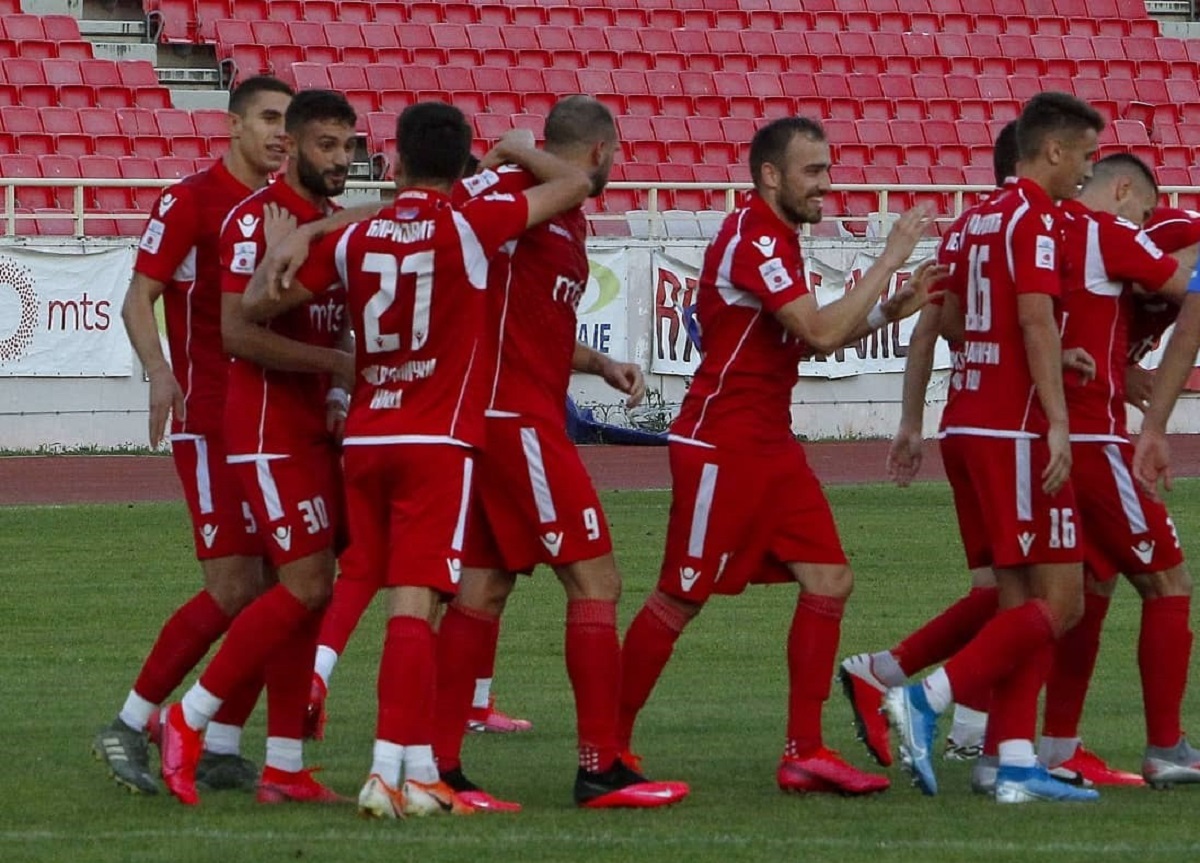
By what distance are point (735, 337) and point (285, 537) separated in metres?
1.53

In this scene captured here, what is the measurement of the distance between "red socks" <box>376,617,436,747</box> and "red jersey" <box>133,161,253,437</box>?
1.21 metres

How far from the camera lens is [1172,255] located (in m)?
7.36

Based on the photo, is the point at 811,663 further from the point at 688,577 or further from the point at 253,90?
the point at 253,90

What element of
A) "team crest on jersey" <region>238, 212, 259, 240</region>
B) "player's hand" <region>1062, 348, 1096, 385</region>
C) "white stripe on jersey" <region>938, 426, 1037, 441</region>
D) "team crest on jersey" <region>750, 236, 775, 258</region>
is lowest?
"white stripe on jersey" <region>938, 426, 1037, 441</region>

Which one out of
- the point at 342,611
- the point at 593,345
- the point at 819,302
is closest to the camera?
the point at 342,611

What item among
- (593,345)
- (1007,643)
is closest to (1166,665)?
(1007,643)

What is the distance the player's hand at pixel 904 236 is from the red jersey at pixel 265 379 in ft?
5.70

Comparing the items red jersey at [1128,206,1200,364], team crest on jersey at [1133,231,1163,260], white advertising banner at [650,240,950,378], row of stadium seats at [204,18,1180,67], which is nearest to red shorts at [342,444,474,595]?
team crest on jersey at [1133,231,1163,260]

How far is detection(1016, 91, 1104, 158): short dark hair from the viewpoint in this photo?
6.82m

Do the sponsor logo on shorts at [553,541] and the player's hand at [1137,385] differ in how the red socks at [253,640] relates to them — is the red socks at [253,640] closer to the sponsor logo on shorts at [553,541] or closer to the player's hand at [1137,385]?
the sponsor logo on shorts at [553,541]

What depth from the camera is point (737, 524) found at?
699 centimetres

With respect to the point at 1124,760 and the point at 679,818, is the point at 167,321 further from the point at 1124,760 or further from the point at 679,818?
the point at 1124,760

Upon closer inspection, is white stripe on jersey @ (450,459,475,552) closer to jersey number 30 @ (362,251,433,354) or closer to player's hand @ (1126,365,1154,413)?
jersey number 30 @ (362,251,433,354)

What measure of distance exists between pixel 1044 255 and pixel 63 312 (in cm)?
1534
